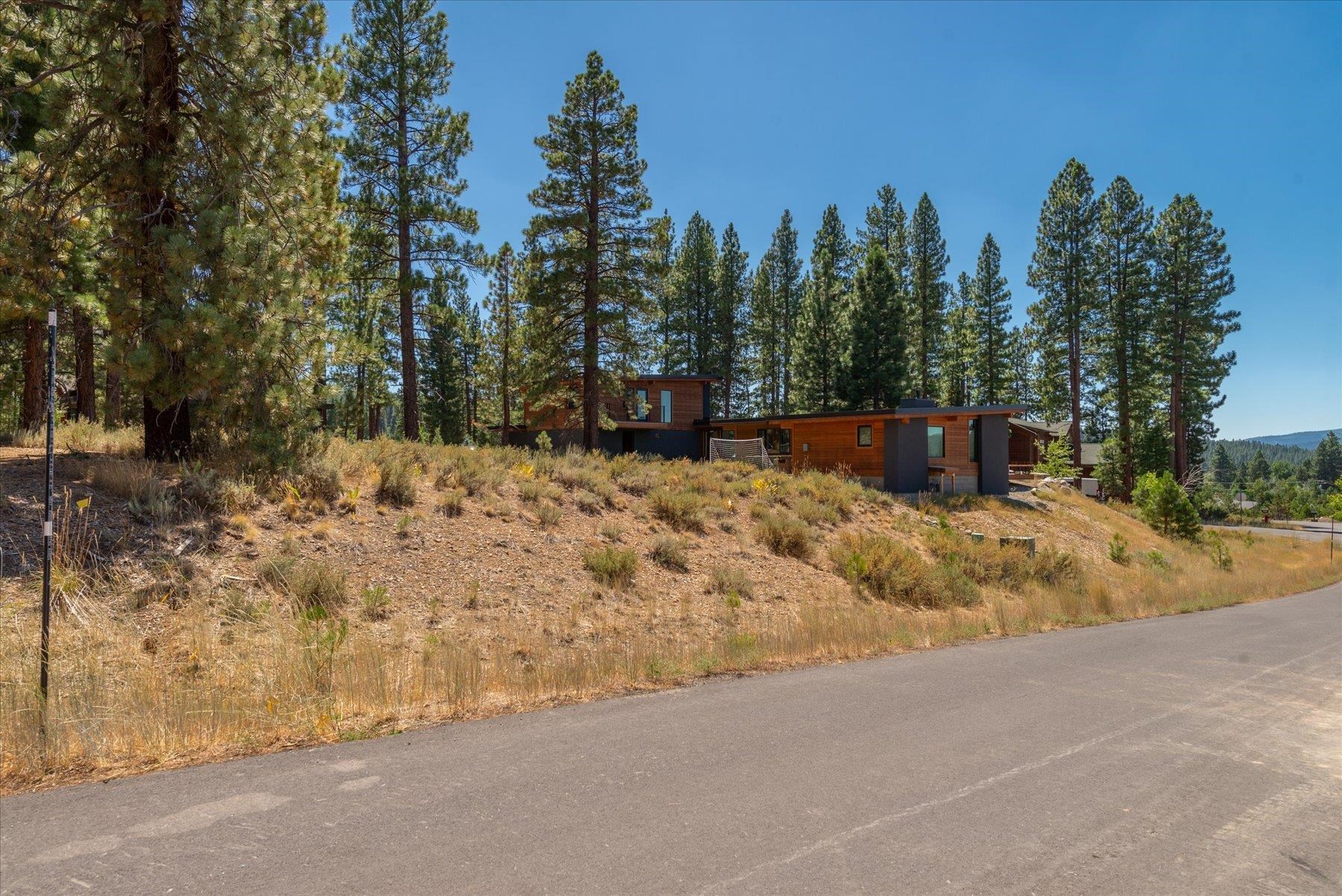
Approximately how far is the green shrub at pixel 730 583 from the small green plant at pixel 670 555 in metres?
0.57

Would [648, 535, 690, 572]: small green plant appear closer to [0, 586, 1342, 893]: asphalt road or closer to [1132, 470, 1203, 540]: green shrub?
[0, 586, 1342, 893]: asphalt road

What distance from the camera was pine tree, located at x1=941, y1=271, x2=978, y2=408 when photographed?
2060 inches

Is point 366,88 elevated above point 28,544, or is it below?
above

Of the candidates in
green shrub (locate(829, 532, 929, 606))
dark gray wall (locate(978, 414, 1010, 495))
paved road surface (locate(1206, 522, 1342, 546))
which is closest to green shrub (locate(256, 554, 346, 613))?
green shrub (locate(829, 532, 929, 606))

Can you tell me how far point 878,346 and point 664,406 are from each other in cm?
1290

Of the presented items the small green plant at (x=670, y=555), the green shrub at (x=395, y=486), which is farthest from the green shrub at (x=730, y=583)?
the green shrub at (x=395, y=486)

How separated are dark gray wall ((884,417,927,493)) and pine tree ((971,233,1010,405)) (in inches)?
985

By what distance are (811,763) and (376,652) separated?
170 inches

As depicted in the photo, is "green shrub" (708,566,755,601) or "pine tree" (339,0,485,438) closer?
"green shrub" (708,566,755,601)

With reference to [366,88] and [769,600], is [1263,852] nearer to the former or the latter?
[769,600]

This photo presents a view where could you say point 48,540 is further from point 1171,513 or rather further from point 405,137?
point 1171,513

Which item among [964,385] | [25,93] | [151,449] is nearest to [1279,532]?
[964,385]

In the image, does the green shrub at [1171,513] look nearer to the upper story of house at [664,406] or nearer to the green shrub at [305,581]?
the upper story of house at [664,406]

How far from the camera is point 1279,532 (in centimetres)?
4128
